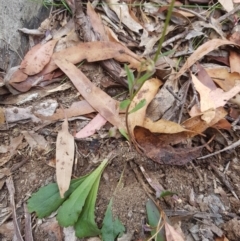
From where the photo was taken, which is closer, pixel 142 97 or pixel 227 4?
pixel 142 97

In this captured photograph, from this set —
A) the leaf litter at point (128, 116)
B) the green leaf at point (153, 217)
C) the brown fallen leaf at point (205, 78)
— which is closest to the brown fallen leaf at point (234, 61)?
the leaf litter at point (128, 116)

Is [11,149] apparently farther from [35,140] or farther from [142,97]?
[142,97]

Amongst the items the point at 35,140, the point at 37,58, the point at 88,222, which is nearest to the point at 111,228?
the point at 88,222

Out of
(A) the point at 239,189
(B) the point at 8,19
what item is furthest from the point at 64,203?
(B) the point at 8,19

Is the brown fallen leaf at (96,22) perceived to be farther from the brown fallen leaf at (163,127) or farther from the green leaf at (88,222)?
the green leaf at (88,222)

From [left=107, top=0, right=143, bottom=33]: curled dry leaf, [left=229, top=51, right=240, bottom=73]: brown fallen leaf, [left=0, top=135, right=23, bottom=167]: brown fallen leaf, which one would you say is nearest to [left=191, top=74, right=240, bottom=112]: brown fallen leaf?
[left=229, top=51, right=240, bottom=73]: brown fallen leaf
